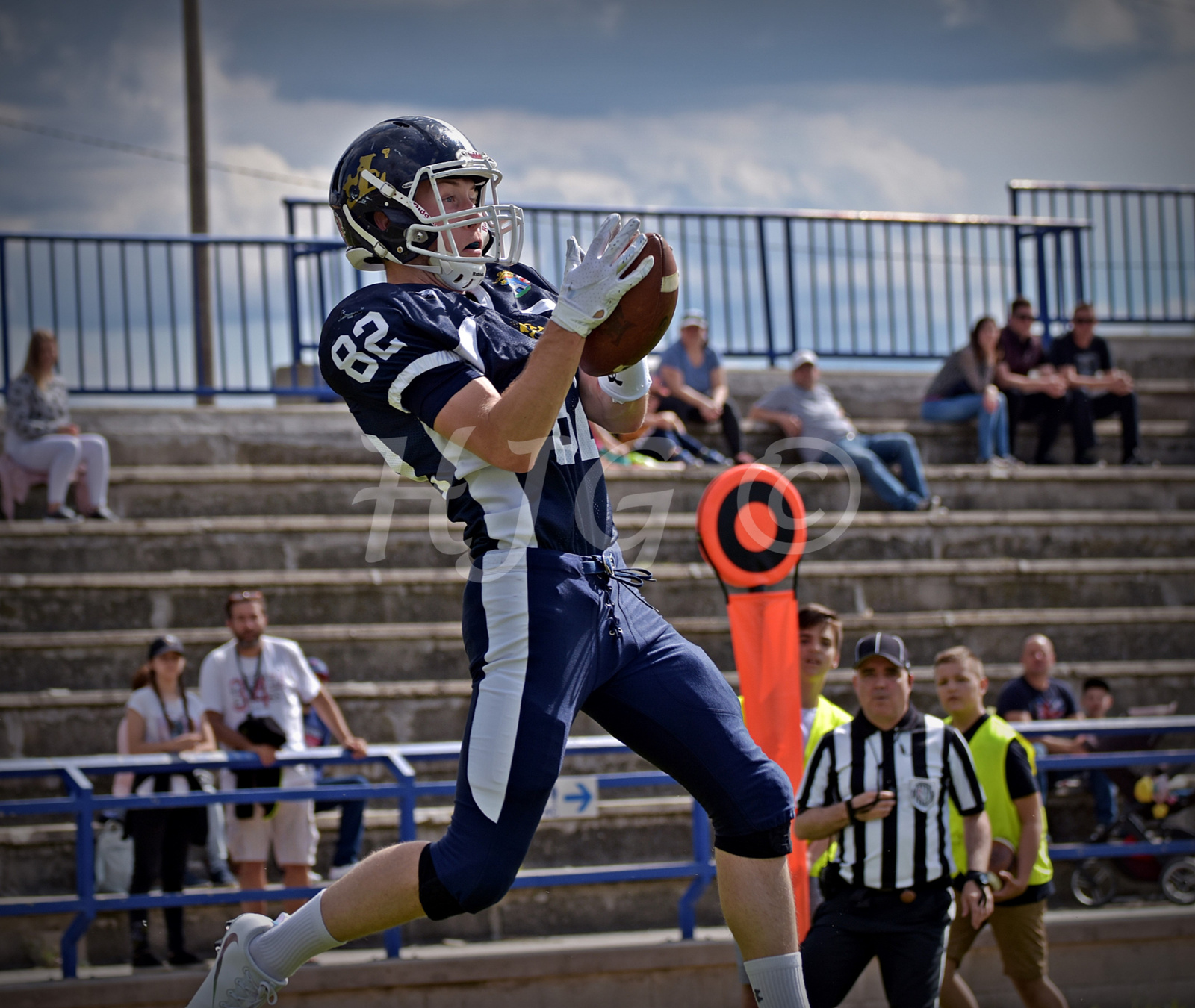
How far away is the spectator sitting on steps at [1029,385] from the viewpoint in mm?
11781

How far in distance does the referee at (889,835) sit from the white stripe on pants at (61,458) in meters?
6.25

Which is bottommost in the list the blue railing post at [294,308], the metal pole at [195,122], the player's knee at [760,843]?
the player's knee at [760,843]

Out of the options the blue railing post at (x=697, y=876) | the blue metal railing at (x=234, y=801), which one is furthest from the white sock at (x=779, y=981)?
the blue railing post at (x=697, y=876)

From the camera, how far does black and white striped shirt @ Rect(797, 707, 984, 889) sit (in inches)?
187

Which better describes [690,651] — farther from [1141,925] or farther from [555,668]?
[1141,925]

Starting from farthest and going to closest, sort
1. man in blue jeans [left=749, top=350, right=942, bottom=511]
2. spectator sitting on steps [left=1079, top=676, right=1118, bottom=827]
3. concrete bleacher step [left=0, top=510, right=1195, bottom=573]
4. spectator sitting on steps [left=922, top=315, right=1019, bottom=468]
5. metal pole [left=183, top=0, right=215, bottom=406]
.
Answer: metal pole [left=183, top=0, right=215, bottom=406], spectator sitting on steps [left=922, top=315, right=1019, bottom=468], man in blue jeans [left=749, top=350, right=942, bottom=511], concrete bleacher step [left=0, top=510, right=1195, bottom=573], spectator sitting on steps [left=1079, top=676, right=1118, bottom=827]

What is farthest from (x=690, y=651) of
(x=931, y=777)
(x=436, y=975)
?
(x=436, y=975)

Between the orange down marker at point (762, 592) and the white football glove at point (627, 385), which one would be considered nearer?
the white football glove at point (627, 385)

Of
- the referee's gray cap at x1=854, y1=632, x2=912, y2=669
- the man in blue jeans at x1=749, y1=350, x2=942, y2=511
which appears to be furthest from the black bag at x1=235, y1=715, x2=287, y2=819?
the man in blue jeans at x1=749, y1=350, x2=942, y2=511

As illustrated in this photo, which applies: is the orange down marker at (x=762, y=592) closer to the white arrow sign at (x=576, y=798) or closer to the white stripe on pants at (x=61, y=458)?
the white arrow sign at (x=576, y=798)

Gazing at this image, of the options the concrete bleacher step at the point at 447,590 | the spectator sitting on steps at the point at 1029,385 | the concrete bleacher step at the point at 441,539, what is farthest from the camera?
the spectator sitting on steps at the point at 1029,385

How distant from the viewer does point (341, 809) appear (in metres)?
7.30

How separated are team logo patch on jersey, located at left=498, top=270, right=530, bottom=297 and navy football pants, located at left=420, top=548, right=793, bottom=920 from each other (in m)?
0.71

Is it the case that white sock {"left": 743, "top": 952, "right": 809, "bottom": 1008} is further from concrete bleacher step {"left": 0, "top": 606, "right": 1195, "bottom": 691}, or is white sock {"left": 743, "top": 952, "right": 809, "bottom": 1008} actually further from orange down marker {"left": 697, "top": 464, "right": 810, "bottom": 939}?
concrete bleacher step {"left": 0, "top": 606, "right": 1195, "bottom": 691}
